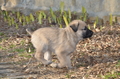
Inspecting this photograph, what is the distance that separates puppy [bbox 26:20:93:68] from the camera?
19.6 ft

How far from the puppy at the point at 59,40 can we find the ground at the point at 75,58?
0.26 m

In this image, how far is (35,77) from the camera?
5.36m

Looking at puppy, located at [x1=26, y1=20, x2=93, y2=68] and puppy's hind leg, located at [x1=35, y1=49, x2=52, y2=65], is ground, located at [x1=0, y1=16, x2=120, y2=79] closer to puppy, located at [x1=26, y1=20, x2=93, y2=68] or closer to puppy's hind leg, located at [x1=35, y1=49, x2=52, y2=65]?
puppy's hind leg, located at [x1=35, y1=49, x2=52, y2=65]

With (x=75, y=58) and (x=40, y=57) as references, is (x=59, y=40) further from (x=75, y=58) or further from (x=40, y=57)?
(x=75, y=58)

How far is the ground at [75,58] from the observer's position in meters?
5.37

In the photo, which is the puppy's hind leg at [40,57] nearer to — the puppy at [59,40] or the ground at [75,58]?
the puppy at [59,40]

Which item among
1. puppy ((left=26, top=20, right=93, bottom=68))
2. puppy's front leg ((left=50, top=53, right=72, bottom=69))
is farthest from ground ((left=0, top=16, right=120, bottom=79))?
puppy ((left=26, top=20, right=93, bottom=68))

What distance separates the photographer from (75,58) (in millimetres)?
6656

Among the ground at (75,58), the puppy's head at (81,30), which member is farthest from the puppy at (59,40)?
the ground at (75,58)

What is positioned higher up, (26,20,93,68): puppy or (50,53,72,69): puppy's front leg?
(26,20,93,68): puppy

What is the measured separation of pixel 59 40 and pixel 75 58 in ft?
2.63

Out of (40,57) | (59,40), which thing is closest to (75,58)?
(59,40)

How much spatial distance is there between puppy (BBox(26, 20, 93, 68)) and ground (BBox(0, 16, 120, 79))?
10.3 inches

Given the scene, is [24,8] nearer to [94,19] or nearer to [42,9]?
[42,9]
